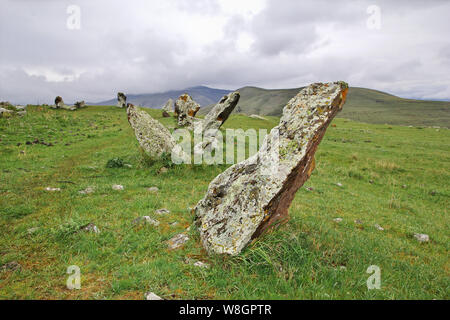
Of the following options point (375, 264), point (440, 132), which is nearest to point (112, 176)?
point (375, 264)

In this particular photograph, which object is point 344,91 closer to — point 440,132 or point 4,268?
point 4,268

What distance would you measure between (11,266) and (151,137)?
9.91 m

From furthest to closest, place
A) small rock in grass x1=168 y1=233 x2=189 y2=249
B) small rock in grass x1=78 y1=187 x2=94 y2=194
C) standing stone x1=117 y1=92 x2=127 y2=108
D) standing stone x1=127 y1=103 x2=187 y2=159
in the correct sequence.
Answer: standing stone x1=117 y1=92 x2=127 y2=108 → standing stone x1=127 y1=103 x2=187 y2=159 → small rock in grass x1=78 y1=187 x2=94 y2=194 → small rock in grass x1=168 y1=233 x2=189 y2=249

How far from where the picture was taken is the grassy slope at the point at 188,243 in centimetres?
434

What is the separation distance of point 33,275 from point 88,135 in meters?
21.3

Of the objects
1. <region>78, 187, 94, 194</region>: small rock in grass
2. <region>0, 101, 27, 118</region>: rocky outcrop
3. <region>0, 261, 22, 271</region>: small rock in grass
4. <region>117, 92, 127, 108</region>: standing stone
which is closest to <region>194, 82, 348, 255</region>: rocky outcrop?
<region>0, 261, 22, 271</region>: small rock in grass

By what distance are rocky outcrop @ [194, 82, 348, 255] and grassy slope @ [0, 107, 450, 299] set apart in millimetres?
414

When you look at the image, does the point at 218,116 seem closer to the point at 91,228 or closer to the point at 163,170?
the point at 163,170

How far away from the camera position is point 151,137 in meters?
14.0

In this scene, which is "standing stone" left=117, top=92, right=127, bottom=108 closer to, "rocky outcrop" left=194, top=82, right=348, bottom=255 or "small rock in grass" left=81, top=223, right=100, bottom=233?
"small rock in grass" left=81, top=223, right=100, bottom=233

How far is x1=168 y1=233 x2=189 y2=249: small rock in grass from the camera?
592 cm

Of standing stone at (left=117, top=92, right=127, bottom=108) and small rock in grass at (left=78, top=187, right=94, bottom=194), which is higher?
standing stone at (left=117, top=92, right=127, bottom=108)

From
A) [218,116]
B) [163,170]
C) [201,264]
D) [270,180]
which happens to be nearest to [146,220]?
[201,264]
